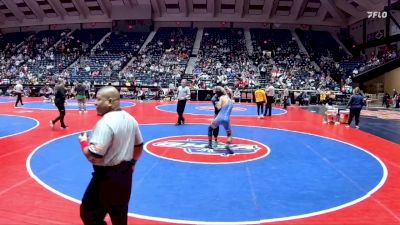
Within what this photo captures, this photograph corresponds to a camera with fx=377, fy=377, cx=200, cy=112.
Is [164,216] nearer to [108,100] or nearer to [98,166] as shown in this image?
[98,166]

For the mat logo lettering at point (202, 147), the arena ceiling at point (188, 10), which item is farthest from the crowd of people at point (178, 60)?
the mat logo lettering at point (202, 147)

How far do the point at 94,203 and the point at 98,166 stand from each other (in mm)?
385

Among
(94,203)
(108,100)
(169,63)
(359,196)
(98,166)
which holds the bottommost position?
(359,196)

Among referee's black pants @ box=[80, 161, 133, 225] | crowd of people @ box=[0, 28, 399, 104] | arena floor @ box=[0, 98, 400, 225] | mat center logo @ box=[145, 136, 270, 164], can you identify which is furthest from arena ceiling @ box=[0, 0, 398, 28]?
referee's black pants @ box=[80, 161, 133, 225]

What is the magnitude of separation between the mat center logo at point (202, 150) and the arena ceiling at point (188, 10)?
28878mm

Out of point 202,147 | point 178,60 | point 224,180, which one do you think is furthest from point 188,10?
point 224,180

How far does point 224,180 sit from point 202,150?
2.68m

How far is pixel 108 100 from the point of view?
3.45 metres

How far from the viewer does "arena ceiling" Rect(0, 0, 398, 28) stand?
37500 millimetres

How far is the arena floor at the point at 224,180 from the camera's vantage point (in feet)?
16.7

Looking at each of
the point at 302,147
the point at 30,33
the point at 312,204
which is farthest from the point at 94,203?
the point at 30,33

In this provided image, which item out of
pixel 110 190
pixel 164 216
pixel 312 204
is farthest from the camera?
pixel 312 204

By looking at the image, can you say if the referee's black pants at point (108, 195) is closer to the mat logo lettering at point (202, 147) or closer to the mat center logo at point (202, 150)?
the mat center logo at point (202, 150)

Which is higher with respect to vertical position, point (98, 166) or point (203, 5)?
point (203, 5)
